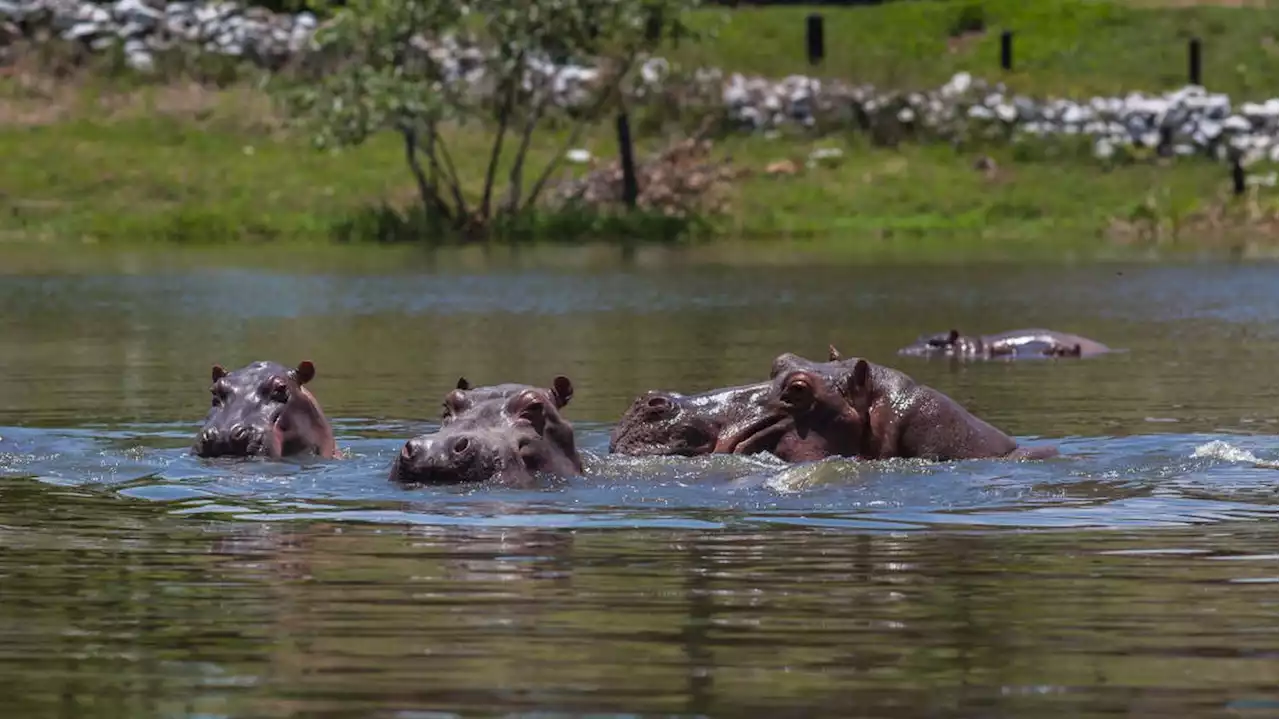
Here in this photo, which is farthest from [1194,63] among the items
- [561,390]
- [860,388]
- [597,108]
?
[561,390]

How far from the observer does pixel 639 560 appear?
28.8 feet

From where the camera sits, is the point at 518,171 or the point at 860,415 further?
the point at 518,171

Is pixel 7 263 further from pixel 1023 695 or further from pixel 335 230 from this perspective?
pixel 1023 695

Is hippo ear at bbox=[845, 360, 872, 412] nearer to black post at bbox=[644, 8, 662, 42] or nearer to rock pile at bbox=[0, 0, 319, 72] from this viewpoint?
black post at bbox=[644, 8, 662, 42]

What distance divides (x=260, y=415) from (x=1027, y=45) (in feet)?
130

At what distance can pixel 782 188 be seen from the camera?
41250mm

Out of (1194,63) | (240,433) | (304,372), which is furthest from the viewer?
(1194,63)

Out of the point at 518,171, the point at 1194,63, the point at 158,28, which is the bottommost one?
the point at 518,171

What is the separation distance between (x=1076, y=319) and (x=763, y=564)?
52.6ft

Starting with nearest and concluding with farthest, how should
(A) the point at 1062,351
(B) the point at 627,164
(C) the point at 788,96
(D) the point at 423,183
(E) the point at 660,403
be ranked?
(E) the point at 660,403, (A) the point at 1062,351, (D) the point at 423,183, (B) the point at 627,164, (C) the point at 788,96

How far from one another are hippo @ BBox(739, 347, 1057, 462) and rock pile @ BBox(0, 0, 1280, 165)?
94.0 feet

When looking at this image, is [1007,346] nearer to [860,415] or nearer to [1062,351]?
[1062,351]

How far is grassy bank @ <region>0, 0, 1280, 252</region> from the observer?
39.2m

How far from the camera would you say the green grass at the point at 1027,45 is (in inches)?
1813
